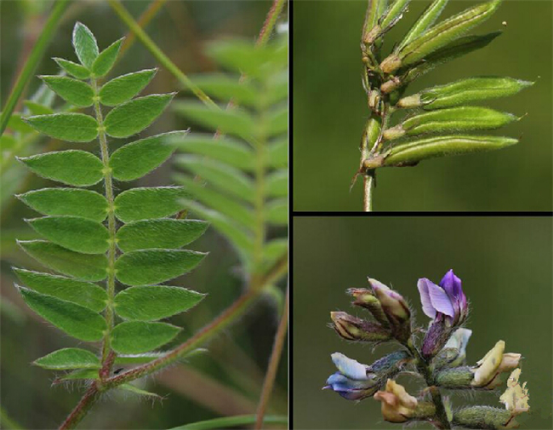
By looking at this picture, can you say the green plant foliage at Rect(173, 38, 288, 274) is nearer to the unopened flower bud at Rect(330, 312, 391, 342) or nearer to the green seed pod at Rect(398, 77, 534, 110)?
the unopened flower bud at Rect(330, 312, 391, 342)

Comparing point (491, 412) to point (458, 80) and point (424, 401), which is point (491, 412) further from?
point (458, 80)

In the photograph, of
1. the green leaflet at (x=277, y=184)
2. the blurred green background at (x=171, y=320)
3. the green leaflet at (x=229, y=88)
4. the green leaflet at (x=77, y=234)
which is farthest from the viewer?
the blurred green background at (x=171, y=320)

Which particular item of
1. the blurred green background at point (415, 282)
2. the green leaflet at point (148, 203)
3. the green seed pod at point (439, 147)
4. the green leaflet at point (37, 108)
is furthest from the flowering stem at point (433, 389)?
the green leaflet at point (37, 108)

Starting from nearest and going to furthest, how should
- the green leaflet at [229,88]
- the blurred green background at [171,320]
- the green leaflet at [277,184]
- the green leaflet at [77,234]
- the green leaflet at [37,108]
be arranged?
the green leaflet at [229,88] < the green leaflet at [277,184] < the green leaflet at [77,234] < the green leaflet at [37,108] < the blurred green background at [171,320]

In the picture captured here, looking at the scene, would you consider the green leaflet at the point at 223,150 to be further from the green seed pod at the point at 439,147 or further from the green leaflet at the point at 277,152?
the green seed pod at the point at 439,147

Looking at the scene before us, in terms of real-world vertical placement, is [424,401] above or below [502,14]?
below

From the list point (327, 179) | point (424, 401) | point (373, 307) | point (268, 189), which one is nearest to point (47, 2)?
point (327, 179)
